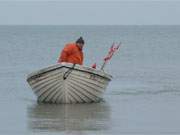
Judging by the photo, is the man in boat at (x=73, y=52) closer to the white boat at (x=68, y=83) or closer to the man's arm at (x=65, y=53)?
the man's arm at (x=65, y=53)

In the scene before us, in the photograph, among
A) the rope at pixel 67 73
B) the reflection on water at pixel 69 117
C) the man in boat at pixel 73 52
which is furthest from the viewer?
the man in boat at pixel 73 52

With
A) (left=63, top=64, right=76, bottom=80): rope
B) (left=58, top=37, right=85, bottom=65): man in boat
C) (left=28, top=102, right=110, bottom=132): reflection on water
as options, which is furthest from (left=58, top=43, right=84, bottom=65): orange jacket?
(left=28, top=102, right=110, bottom=132): reflection on water

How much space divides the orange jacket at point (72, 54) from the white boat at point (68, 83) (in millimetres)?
447

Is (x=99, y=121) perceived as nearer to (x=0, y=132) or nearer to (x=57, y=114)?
(x=57, y=114)

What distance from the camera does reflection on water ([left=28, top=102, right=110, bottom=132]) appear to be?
18766 millimetres

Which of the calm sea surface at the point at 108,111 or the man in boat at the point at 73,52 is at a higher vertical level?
the man in boat at the point at 73,52

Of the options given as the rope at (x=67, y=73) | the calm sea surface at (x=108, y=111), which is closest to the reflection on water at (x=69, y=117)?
the calm sea surface at (x=108, y=111)

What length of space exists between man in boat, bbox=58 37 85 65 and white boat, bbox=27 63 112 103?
17.7 inches

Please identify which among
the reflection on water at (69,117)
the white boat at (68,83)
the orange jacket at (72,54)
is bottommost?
the reflection on water at (69,117)

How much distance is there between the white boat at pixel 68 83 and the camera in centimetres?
2234

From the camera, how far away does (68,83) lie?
22.5 metres

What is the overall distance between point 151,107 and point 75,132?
543 cm

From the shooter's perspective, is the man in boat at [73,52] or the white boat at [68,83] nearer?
the white boat at [68,83]

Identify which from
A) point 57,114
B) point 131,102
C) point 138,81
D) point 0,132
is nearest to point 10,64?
point 138,81
